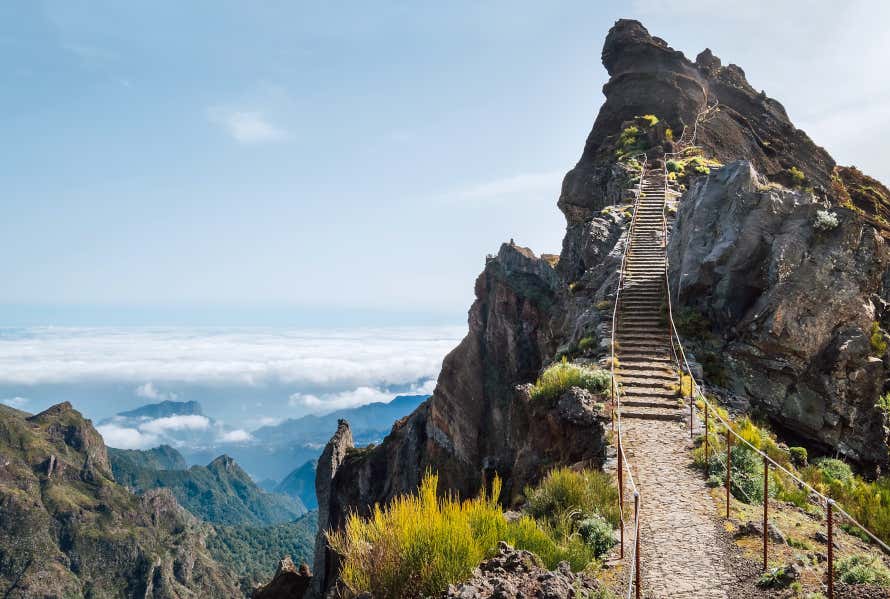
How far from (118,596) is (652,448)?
20831cm

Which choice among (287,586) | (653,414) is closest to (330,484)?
(287,586)

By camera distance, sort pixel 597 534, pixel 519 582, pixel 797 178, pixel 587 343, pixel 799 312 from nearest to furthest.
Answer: pixel 519 582, pixel 597 534, pixel 799 312, pixel 587 343, pixel 797 178

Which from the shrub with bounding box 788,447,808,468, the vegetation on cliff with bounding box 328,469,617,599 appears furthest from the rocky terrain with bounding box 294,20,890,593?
the vegetation on cliff with bounding box 328,469,617,599

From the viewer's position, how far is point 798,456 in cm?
1577

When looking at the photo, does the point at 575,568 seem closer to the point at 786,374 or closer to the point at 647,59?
the point at 786,374

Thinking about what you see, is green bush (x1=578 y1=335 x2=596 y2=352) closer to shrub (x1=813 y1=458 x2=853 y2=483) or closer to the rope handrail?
the rope handrail

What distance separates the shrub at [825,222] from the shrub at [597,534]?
49.6 feet

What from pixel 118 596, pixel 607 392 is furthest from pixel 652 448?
pixel 118 596

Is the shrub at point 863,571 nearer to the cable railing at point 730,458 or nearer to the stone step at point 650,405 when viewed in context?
the cable railing at point 730,458

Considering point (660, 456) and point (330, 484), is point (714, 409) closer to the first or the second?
point (660, 456)

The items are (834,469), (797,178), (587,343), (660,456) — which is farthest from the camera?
(797,178)

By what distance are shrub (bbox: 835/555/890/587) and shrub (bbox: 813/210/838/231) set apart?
1432cm

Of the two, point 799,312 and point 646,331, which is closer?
point 799,312

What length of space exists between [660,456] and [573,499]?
3.86 meters
